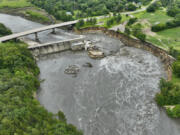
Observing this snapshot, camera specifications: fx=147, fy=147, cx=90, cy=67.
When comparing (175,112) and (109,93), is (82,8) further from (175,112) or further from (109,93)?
(175,112)

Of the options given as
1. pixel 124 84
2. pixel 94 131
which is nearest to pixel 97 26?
pixel 124 84

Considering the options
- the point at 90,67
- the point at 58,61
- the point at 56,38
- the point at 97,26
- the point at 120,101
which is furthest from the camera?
the point at 97,26

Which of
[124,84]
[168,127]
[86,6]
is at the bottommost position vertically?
[168,127]

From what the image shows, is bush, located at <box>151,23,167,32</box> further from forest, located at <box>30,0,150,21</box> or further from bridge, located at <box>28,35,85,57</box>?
forest, located at <box>30,0,150,21</box>

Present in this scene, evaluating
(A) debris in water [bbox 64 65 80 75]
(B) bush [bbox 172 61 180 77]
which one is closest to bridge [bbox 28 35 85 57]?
(A) debris in water [bbox 64 65 80 75]

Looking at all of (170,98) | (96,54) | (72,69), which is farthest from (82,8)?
(170,98)

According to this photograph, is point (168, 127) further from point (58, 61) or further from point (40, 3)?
point (40, 3)

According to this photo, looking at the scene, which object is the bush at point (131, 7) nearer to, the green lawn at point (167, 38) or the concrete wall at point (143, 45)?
the concrete wall at point (143, 45)

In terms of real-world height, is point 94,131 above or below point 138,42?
below
